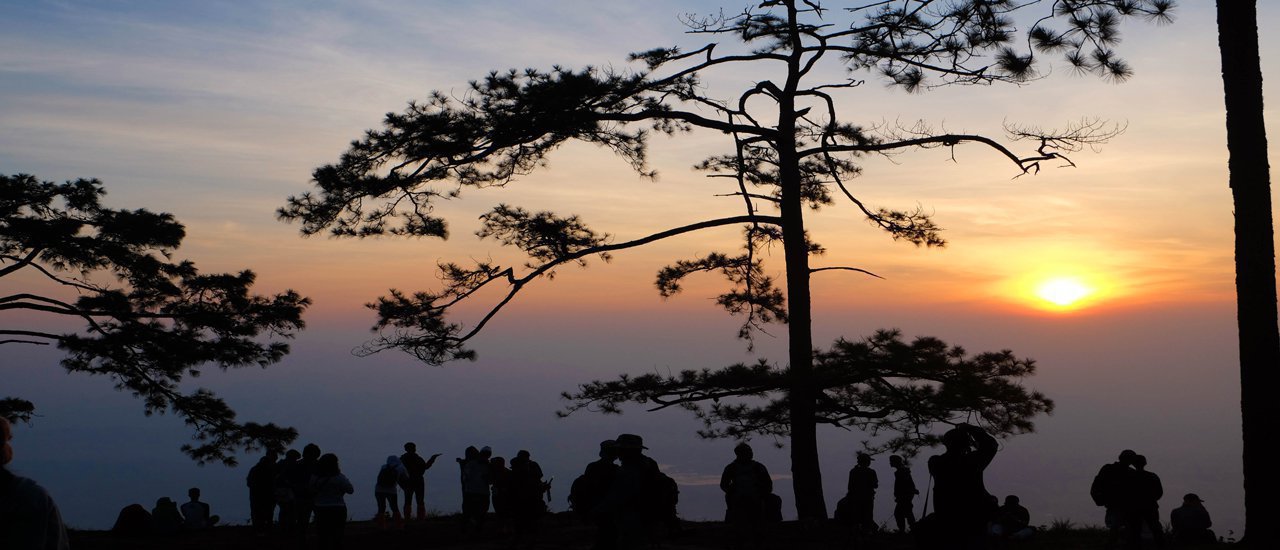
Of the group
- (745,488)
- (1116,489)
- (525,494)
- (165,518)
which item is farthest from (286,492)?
(1116,489)

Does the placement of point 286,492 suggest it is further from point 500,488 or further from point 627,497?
point 627,497

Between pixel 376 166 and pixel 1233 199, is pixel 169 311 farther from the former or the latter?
pixel 1233 199

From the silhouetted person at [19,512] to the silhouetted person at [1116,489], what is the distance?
462 inches

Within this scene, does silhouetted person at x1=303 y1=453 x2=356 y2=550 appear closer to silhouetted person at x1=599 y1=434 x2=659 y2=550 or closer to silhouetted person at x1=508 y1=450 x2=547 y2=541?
silhouetted person at x1=508 y1=450 x2=547 y2=541

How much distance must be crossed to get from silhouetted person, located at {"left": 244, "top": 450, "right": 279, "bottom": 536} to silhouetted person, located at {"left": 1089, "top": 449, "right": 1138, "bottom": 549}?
12635mm

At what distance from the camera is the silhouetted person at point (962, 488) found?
7672 mm

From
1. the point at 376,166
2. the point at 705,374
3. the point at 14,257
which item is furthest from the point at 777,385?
the point at 14,257

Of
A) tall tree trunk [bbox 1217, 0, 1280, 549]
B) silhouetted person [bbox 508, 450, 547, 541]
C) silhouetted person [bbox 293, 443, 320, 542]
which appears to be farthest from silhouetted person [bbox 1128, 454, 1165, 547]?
silhouetted person [bbox 293, 443, 320, 542]

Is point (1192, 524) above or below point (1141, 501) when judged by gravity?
below

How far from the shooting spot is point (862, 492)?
46.2ft

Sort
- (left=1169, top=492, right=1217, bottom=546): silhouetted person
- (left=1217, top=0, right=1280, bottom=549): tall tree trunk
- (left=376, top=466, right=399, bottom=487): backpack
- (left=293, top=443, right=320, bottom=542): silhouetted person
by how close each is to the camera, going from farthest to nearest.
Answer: (left=376, top=466, right=399, bottom=487): backpack, (left=293, top=443, right=320, bottom=542): silhouetted person, (left=1169, top=492, right=1217, bottom=546): silhouetted person, (left=1217, top=0, right=1280, bottom=549): tall tree trunk

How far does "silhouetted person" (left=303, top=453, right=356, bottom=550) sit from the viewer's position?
1138 cm

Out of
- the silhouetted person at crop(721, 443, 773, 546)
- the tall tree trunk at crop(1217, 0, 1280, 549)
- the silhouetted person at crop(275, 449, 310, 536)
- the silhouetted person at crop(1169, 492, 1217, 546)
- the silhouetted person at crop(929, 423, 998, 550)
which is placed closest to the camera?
the silhouetted person at crop(929, 423, 998, 550)

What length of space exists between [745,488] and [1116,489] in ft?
15.3
